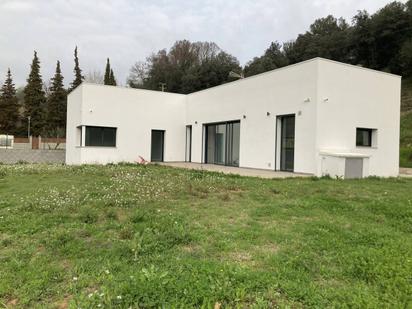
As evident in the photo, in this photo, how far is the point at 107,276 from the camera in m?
3.28

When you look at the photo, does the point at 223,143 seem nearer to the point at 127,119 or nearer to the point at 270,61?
the point at 127,119

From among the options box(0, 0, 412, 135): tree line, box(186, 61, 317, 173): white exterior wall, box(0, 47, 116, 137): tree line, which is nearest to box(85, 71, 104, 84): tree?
box(0, 0, 412, 135): tree line

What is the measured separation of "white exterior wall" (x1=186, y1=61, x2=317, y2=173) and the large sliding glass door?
0.51 m

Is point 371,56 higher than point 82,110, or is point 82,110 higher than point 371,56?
point 371,56

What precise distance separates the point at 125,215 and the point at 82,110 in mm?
14841

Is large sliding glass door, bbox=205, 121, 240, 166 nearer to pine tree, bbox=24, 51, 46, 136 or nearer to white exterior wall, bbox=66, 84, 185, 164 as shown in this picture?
white exterior wall, bbox=66, 84, 185, 164

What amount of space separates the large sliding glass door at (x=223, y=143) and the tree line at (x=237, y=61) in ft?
55.3

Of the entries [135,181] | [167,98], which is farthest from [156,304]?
[167,98]

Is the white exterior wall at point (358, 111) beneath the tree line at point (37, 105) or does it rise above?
beneath

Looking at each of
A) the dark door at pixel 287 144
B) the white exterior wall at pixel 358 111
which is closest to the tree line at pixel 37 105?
the dark door at pixel 287 144

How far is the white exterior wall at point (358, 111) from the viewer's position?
1290 centimetres

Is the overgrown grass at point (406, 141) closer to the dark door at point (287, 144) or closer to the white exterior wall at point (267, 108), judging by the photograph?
the dark door at point (287, 144)

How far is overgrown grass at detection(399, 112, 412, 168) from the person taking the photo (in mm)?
22791

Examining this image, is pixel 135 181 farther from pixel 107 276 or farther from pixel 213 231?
pixel 107 276
